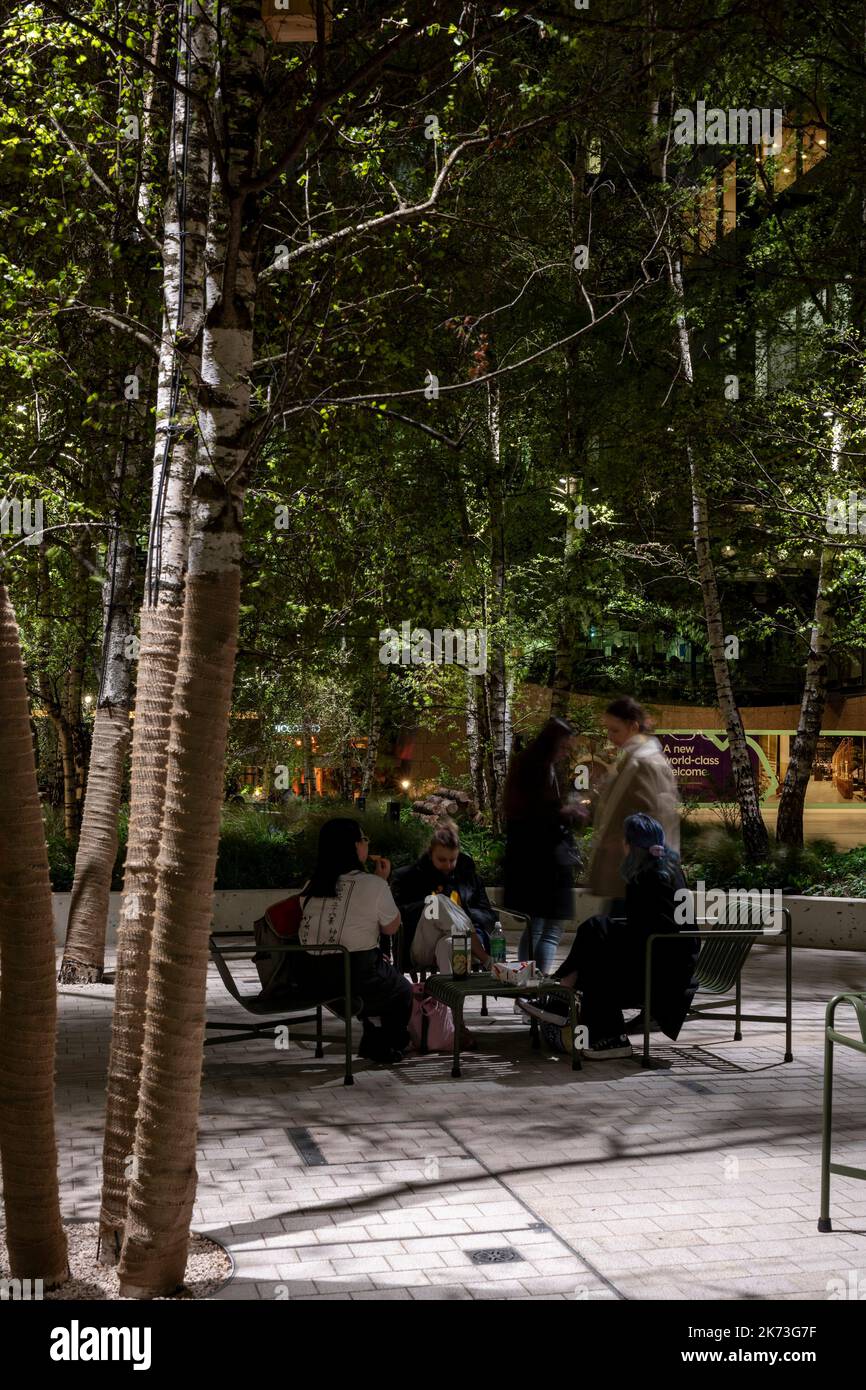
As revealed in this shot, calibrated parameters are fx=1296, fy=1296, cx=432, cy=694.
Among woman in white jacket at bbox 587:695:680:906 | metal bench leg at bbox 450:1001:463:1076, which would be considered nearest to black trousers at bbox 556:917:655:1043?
woman in white jacket at bbox 587:695:680:906

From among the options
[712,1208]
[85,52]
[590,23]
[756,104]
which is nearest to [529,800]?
[712,1208]

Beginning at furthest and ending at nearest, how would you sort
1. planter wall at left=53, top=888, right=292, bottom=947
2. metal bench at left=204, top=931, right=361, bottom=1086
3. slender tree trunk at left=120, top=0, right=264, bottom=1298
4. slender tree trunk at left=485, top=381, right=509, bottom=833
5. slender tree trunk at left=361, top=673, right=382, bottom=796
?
1. slender tree trunk at left=361, top=673, right=382, bottom=796
2. slender tree trunk at left=485, top=381, right=509, bottom=833
3. planter wall at left=53, top=888, right=292, bottom=947
4. metal bench at left=204, top=931, right=361, bottom=1086
5. slender tree trunk at left=120, top=0, right=264, bottom=1298

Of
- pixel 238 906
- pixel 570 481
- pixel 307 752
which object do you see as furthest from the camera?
pixel 307 752

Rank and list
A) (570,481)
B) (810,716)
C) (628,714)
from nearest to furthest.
A: (628,714)
(810,716)
(570,481)

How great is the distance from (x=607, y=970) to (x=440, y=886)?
166 cm

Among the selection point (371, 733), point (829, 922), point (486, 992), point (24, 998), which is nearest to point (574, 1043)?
point (486, 992)

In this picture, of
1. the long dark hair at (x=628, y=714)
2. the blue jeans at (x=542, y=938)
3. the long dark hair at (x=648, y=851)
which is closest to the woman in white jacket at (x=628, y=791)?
the long dark hair at (x=628, y=714)

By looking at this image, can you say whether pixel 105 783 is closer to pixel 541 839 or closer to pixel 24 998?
pixel 541 839

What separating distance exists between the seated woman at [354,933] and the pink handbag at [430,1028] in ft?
0.50

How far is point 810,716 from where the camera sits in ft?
52.9

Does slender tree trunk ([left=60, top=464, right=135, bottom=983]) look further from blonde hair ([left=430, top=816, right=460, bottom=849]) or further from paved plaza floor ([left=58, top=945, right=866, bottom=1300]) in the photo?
blonde hair ([left=430, top=816, right=460, bottom=849])

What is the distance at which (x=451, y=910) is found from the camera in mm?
8906

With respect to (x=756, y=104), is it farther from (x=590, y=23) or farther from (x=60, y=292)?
(x=590, y=23)

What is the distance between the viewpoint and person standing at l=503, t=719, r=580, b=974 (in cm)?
921
